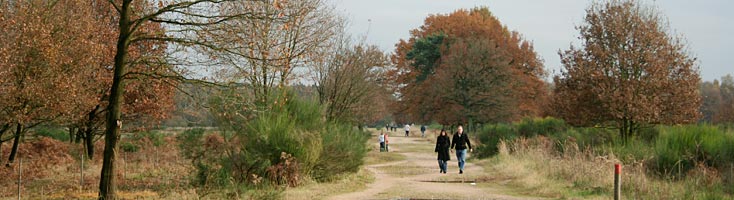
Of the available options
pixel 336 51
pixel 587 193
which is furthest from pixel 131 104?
pixel 587 193

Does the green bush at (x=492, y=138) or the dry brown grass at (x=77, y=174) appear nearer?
the dry brown grass at (x=77, y=174)

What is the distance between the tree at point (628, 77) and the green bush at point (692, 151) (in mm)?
4246

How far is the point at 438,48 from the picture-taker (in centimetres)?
5609

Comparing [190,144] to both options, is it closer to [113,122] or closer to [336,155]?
[113,122]

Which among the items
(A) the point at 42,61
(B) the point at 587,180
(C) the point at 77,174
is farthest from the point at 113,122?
(B) the point at 587,180

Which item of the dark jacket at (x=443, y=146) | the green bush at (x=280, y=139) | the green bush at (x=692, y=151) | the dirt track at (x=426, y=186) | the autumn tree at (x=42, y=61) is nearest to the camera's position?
the dirt track at (x=426, y=186)

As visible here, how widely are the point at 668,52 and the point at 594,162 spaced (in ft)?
32.1

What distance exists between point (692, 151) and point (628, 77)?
704cm

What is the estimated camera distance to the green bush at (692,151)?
18562mm

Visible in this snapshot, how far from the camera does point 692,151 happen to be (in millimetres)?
19578

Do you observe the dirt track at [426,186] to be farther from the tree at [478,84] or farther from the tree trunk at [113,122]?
the tree at [478,84]

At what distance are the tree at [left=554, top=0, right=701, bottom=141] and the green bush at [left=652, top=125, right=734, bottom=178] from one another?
13.9 feet

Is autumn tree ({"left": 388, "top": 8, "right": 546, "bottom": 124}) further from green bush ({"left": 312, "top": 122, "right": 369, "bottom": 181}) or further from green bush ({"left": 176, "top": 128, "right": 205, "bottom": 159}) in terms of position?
green bush ({"left": 176, "top": 128, "right": 205, "bottom": 159})

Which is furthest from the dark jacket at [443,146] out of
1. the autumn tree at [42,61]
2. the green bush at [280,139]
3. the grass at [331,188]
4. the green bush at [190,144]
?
the autumn tree at [42,61]
